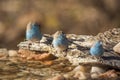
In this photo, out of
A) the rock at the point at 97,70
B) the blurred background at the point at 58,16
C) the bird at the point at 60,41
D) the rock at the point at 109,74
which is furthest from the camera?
the blurred background at the point at 58,16

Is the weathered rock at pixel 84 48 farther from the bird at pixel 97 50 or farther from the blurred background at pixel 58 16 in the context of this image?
the blurred background at pixel 58 16

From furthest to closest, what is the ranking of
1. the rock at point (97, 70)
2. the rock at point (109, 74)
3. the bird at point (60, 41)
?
the bird at point (60, 41) → the rock at point (97, 70) → the rock at point (109, 74)

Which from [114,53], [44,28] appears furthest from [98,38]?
[44,28]

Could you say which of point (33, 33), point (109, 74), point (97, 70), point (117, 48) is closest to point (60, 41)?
point (33, 33)

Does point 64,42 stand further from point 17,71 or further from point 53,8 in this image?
point 53,8

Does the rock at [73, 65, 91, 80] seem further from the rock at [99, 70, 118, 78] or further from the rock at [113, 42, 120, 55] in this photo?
the rock at [113, 42, 120, 55]

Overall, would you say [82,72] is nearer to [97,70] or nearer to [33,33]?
[97,70]

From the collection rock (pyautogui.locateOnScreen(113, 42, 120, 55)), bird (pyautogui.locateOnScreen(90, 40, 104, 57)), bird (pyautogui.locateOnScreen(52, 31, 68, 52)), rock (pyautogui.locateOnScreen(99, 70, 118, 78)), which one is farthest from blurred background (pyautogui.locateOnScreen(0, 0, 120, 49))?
rock (pyautogui.locateOnScreen(99, 70, 118, 78))

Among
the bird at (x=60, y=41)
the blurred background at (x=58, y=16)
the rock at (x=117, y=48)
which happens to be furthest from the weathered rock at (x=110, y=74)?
the blurred background at (x=58, y=16)
